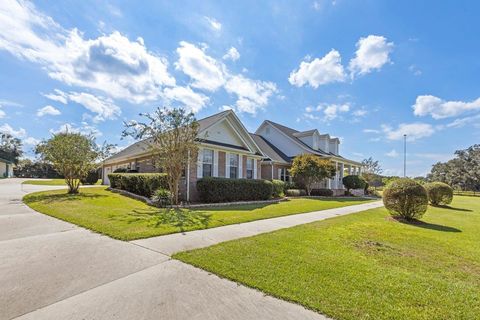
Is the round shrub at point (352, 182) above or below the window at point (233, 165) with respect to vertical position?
below

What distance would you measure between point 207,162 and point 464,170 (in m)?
62.9

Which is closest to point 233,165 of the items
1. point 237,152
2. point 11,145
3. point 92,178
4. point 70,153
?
point 237,152

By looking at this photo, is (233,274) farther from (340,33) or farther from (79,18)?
(340,33)

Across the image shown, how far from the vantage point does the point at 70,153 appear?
643 inches

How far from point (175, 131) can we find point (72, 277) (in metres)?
9.46

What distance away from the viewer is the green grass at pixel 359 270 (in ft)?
10.9

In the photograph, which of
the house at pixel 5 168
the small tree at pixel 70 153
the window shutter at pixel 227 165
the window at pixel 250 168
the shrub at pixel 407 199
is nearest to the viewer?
the shrub at pixel 407 199

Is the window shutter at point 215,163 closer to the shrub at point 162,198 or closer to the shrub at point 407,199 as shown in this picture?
the shrub at point 162,198

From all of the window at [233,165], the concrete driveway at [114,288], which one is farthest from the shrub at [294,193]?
the concrete driveway at [114,288]

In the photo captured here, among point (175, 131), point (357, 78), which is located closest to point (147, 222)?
point (175, 131)

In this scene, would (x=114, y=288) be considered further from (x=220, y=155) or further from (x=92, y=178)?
(x=92, y=178)

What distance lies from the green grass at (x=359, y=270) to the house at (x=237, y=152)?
31.8 feet

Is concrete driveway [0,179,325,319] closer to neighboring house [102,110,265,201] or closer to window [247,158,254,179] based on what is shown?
neighboring house [102,110,265,201]

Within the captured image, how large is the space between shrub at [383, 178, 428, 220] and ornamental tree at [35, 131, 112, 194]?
1899cm
